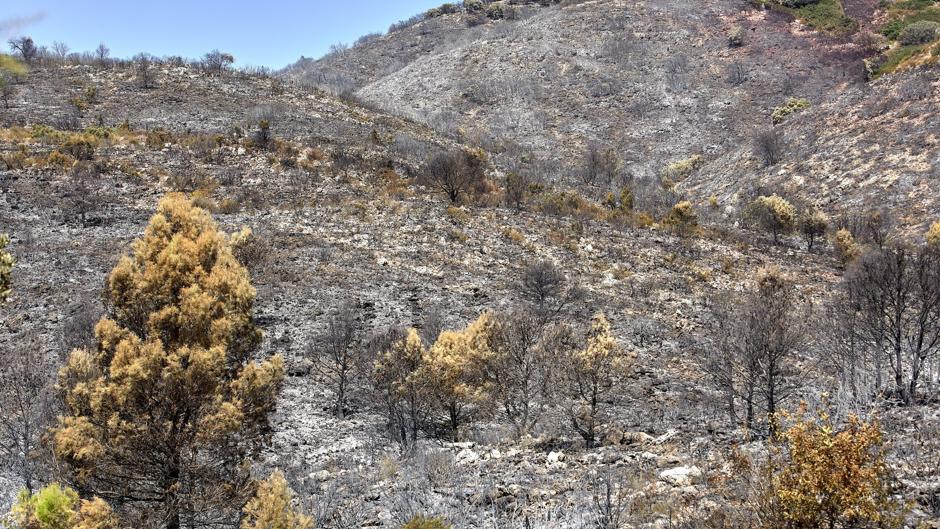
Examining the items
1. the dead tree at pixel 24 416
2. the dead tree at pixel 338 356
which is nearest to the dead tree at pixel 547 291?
the dead tree at pixel 338 356

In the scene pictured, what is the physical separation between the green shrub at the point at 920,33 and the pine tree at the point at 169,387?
70399mm

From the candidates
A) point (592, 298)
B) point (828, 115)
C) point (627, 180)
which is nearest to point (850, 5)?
point (828, 115)

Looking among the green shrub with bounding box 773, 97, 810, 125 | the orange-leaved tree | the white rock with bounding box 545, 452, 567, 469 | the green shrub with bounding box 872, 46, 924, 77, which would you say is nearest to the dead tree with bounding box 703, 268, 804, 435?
the white rock with bounding box 545, 452, 567, 469

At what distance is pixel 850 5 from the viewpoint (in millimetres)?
73688

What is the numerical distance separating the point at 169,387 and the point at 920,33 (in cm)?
7415

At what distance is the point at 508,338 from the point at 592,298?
761cm

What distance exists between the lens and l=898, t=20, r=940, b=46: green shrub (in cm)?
5588

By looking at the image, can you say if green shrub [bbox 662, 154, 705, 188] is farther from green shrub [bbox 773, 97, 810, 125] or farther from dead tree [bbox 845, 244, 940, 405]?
dead tree [bbox 845, 244, 940, 405]

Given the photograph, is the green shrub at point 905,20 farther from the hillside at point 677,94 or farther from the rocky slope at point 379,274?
the rocky slope at point 379,274

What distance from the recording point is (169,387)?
22.4 feet

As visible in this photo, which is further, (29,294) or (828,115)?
(828,115)

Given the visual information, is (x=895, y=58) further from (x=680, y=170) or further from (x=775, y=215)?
(x=775, y=215)

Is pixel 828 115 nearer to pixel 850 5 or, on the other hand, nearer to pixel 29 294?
pixel 850 5

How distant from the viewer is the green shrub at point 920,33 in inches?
2200
